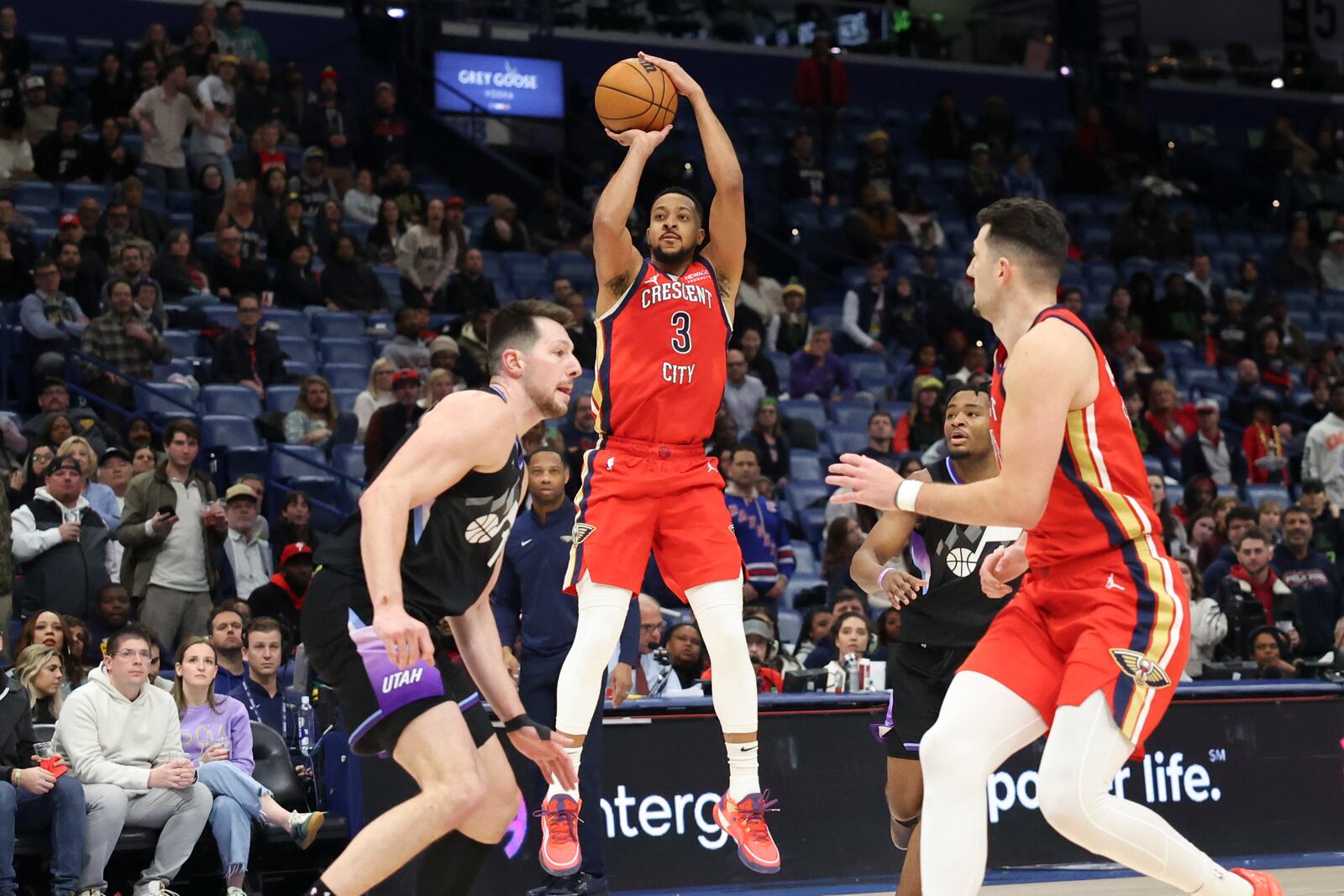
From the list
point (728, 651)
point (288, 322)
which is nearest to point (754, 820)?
point (728, 651)

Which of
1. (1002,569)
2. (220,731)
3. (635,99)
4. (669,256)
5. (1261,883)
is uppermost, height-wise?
(635,99)

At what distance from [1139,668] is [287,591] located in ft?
22.7

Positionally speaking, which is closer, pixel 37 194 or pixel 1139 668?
pixel 1139 668

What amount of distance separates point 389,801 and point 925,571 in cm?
279

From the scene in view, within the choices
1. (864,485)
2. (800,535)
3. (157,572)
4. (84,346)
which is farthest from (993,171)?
(864,485)

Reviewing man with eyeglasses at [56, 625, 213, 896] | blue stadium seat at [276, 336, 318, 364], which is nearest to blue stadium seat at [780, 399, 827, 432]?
blue stadium seat at [276, 336, 318, 364]

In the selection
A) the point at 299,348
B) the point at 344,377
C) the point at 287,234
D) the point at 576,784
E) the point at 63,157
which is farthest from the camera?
the point at 63,157

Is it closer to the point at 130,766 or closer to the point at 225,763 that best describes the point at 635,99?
the point at 225,763

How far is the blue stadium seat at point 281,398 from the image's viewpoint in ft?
44.9

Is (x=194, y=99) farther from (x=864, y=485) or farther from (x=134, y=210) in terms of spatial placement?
(x=864, y=485)

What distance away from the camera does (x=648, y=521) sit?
7066 mm

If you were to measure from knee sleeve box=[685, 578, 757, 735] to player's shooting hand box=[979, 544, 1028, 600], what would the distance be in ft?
4.50

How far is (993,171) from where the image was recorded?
20812 millimetres

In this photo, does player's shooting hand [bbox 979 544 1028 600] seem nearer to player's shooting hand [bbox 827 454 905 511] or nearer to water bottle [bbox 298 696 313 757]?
player's shooting hand [bbox 827 454 905 511]
